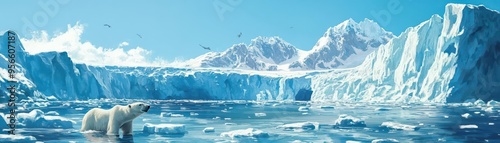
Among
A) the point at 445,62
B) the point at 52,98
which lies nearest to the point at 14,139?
the point at 445,62

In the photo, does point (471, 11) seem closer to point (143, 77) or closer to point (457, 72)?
point (457, 72)

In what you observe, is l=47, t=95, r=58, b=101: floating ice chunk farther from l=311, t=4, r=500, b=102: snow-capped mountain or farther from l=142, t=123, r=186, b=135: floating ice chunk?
l=142, t=123, r=186, b=135: floating ice chunk

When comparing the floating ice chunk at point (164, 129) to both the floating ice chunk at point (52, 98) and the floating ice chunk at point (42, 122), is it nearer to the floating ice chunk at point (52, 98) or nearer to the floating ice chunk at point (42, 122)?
the floating ice chunk at point (42, 122)

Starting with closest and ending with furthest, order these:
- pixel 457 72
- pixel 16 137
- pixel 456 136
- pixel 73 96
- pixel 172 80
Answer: pixel 16 137, pixel 456 136, pixel 457 72, pixel 73 96, pixel 172 80

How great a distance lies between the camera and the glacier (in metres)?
56.4

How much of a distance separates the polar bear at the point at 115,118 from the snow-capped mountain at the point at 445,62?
45.7 meters

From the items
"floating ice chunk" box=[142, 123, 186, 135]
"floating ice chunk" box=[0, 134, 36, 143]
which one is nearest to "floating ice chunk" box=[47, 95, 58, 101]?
"floating ice chunk" box=[142, 123, 186, 135]

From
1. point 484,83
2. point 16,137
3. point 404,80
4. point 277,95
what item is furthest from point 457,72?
point 16,137

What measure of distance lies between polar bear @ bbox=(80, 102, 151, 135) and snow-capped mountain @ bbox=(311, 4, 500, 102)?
1798 inches

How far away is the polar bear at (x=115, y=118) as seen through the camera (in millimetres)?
15211

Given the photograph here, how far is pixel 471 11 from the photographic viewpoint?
56.4m

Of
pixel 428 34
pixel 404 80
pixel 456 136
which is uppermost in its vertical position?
pixel 428 34

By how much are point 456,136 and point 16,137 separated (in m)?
12.5

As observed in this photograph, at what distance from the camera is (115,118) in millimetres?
15508
